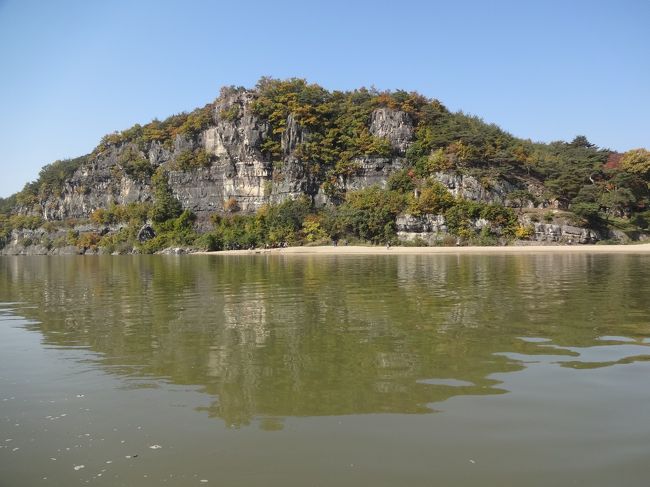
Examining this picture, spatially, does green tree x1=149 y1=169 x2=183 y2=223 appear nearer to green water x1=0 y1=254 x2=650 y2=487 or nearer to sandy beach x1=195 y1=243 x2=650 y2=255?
sandy beach x1=195 y1=243 x2=650 y2=255

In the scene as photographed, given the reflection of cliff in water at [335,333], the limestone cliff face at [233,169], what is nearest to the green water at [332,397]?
the reflection of cliff in water at [335,333]

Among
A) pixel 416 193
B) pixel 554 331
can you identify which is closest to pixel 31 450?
pixel 554 331

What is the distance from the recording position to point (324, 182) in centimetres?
8069

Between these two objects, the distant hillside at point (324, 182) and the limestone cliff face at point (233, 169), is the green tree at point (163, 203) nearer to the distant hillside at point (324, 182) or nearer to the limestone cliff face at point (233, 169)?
A: the distant hillside at point (324, 182)

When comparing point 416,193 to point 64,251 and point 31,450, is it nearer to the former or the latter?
point 31,450

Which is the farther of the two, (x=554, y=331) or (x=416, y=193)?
(x=416, y=193)

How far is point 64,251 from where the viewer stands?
97.3 metres

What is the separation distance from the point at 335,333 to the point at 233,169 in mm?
80904

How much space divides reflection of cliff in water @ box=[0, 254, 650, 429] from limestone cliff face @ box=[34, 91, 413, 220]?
2430 inches

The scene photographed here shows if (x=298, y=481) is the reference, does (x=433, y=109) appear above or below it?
above

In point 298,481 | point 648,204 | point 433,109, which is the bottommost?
point 298,481

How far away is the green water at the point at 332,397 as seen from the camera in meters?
4.70

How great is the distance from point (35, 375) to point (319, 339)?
5249 mm

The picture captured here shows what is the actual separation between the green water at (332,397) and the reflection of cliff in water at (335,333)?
0.18 ft
